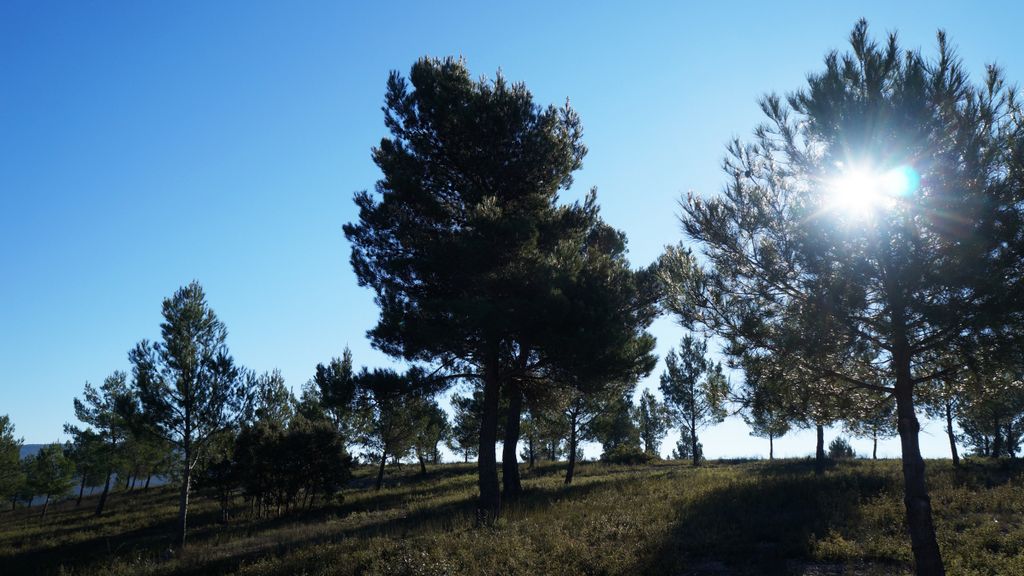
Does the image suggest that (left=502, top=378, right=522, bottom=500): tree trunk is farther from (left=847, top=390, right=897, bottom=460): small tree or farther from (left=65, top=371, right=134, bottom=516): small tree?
(left=65, top=371, right=134, bottom=516): small tree

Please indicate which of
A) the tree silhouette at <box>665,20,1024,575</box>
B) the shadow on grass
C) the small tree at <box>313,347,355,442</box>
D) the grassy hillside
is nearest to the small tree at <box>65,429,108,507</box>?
the grassy hillside

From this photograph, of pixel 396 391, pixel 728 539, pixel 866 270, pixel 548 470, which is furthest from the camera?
pixel 548 470

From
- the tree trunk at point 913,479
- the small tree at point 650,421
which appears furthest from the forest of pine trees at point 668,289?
the small tree at point 650,421

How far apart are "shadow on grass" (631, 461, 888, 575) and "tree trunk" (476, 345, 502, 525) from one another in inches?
210

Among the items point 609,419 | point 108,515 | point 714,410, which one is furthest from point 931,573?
point 108,515

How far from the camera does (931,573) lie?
8.42 metres

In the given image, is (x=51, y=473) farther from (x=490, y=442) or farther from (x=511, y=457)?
(x=490, y=442)

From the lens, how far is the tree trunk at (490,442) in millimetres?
17062

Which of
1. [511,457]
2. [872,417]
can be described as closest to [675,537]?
[872,417]

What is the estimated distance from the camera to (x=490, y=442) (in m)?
17.5

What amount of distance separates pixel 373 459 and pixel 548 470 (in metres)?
11.8

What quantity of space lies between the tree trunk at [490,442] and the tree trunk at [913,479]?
1040 cm

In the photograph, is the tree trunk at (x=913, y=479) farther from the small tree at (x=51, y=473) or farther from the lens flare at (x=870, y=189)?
the small tree at (x=51, y=473)

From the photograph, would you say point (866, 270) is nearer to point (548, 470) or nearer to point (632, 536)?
point (632, 536)
